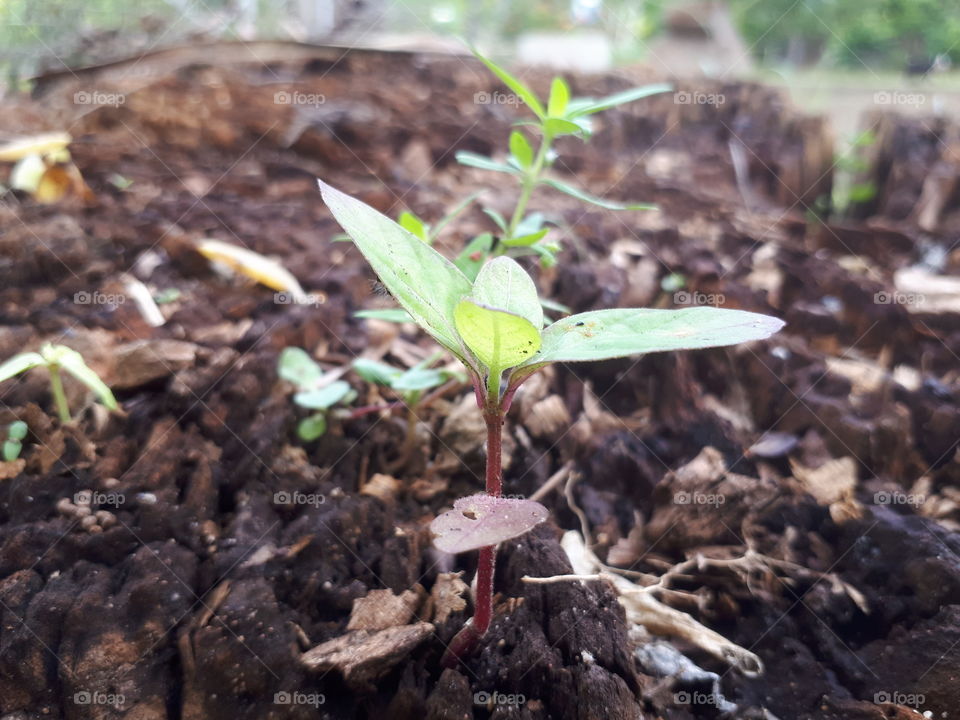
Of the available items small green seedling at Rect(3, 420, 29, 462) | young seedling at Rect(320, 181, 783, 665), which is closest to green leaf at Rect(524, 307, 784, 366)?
young seedling at Rect(320, 181, 783, 665)

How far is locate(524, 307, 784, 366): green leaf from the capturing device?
23.3 inches

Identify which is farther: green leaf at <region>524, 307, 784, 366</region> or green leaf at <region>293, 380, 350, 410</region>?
green leaf at <region>293, 380, 350, 410</region>

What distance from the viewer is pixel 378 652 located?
0.77m

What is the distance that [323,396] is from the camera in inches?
44.3

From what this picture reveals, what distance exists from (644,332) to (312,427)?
2.34ft

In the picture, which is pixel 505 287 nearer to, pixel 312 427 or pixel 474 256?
pixel 474 256

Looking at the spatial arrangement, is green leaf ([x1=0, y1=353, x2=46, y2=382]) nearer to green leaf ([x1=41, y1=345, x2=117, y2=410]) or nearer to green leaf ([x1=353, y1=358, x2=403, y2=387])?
green leaf ([x1=41, y1=345, x2=117, y2=410])

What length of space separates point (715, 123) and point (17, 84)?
11.7 ft

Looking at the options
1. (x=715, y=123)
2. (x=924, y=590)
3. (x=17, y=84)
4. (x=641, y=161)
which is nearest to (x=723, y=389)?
(x=924, y=590)

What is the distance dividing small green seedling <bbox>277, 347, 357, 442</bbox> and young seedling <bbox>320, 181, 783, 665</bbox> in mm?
502

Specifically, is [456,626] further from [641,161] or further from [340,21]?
[340,21]

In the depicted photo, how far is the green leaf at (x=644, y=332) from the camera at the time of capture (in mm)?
593

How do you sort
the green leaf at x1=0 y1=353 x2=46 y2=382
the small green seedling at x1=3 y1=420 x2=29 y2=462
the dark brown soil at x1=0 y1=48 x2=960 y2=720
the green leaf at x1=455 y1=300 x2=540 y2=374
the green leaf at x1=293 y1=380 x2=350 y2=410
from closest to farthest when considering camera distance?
the green leaf at x1=455 y1=300 x2=540 y2=374 → the dark brown soil at x1=0 y1=48 x2=960 y2=720 → the green leaf at x1=0 y1=353 x2=46 y2=382 → the small green seedling at x1=3 y1=420 x2=29 y2=462 → the green leaf at x1=293 y1=380 x2=350 y2=410

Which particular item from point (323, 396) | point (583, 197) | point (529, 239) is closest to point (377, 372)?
point (323, 396)
